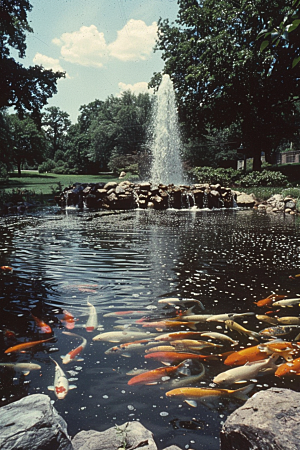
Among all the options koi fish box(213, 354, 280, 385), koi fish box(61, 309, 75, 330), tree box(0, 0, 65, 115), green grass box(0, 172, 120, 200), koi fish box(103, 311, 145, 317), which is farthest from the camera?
green grass box(0, 172, 120, 200)

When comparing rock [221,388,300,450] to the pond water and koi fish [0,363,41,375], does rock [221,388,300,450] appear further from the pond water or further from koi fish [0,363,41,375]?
koi fish [0,363,41,375]

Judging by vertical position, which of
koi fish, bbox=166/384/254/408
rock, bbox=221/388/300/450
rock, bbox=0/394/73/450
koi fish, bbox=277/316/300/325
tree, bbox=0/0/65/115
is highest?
tree, bbox=0/0/65/115

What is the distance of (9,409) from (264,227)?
11.5 metres

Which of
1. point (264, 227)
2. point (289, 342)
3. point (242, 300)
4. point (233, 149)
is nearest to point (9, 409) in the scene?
point (289, 342)

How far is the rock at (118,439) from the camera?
193 cm

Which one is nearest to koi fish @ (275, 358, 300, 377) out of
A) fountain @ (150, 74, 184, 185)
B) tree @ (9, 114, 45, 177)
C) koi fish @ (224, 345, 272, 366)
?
koi fish @ (224, 345, 272, 366)

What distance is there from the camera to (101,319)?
430 cm

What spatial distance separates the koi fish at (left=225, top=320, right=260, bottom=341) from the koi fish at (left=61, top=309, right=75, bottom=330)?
5.87ft

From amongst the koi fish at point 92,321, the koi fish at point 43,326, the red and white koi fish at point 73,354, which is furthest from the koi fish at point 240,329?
the koi fish at point 43,326

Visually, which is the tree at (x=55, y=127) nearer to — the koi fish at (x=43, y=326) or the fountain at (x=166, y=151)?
the fountain at (x=166, y=151)

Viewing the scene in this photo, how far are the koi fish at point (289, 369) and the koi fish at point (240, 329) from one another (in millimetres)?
616

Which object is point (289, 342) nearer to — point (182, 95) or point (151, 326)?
point (151, 326)

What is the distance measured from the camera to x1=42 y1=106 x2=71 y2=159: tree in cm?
8156

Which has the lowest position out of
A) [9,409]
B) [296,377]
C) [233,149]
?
[296,377]
